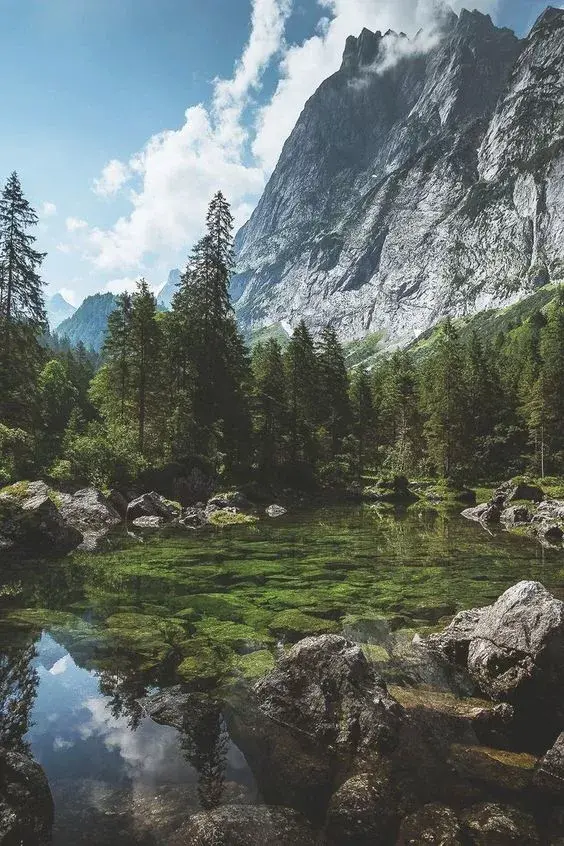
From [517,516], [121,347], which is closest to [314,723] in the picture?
[517,516]

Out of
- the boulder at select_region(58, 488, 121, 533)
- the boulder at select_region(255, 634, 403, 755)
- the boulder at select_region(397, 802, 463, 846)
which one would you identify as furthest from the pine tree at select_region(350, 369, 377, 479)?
the boulder at select_region(397, 802, 463, 846)

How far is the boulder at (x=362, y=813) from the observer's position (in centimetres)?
660

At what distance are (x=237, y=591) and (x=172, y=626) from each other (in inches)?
167

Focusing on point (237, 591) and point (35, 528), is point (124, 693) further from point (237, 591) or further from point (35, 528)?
point (35, 528)

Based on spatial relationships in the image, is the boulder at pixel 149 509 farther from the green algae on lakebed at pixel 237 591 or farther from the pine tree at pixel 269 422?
the pine tree at pixel 269 422

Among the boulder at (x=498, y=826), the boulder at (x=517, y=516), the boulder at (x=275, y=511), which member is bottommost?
the boulder at (x=517, y=516)

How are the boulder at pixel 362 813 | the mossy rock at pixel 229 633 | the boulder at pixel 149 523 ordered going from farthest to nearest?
the boulder at pixel 149 523 → the mossy rock at pixel 229 633 → the boulder at pixel 362 813

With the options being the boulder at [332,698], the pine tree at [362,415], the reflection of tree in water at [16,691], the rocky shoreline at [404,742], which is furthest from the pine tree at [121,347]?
the rocky shoreline at [404,742]

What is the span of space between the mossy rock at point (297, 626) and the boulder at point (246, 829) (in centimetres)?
683

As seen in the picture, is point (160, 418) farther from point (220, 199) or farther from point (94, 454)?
point (220, 199)

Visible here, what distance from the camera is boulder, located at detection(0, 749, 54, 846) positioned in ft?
20.4

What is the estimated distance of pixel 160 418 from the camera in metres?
51.6

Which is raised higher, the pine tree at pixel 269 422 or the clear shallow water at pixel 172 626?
the pine tree at pixel 269 422

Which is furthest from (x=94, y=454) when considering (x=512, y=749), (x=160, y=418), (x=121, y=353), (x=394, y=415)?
(x=394, y=415)
